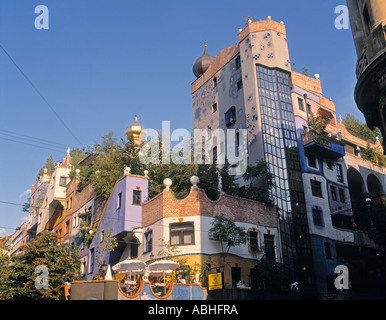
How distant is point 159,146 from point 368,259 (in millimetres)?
17113

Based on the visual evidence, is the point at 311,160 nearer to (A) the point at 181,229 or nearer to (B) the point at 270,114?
(B) the point at 270,114

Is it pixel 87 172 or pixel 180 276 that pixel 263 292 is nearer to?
pixel 180 276

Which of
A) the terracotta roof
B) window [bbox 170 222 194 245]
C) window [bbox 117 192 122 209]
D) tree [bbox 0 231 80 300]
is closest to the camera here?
tree [bbox 0 231 80 300]

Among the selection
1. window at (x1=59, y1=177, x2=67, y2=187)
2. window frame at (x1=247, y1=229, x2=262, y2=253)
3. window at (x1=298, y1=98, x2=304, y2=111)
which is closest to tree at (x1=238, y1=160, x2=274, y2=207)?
window frame at (x1=247, y1=229, x2=262, y2=253)

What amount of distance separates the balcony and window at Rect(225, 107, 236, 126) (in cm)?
543

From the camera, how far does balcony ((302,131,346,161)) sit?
3159 cm

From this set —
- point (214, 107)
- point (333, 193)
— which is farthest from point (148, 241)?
point (214, 107)

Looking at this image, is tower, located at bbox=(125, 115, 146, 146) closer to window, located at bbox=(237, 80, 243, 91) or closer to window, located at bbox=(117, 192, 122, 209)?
window, located at bbox=(237, 80, 243, 91)

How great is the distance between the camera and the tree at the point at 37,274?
23062mm

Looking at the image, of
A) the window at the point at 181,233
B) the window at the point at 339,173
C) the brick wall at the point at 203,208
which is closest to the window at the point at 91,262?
the brick wall at the point at 203,208

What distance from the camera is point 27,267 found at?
23438mm

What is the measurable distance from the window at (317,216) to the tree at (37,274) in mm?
15994
